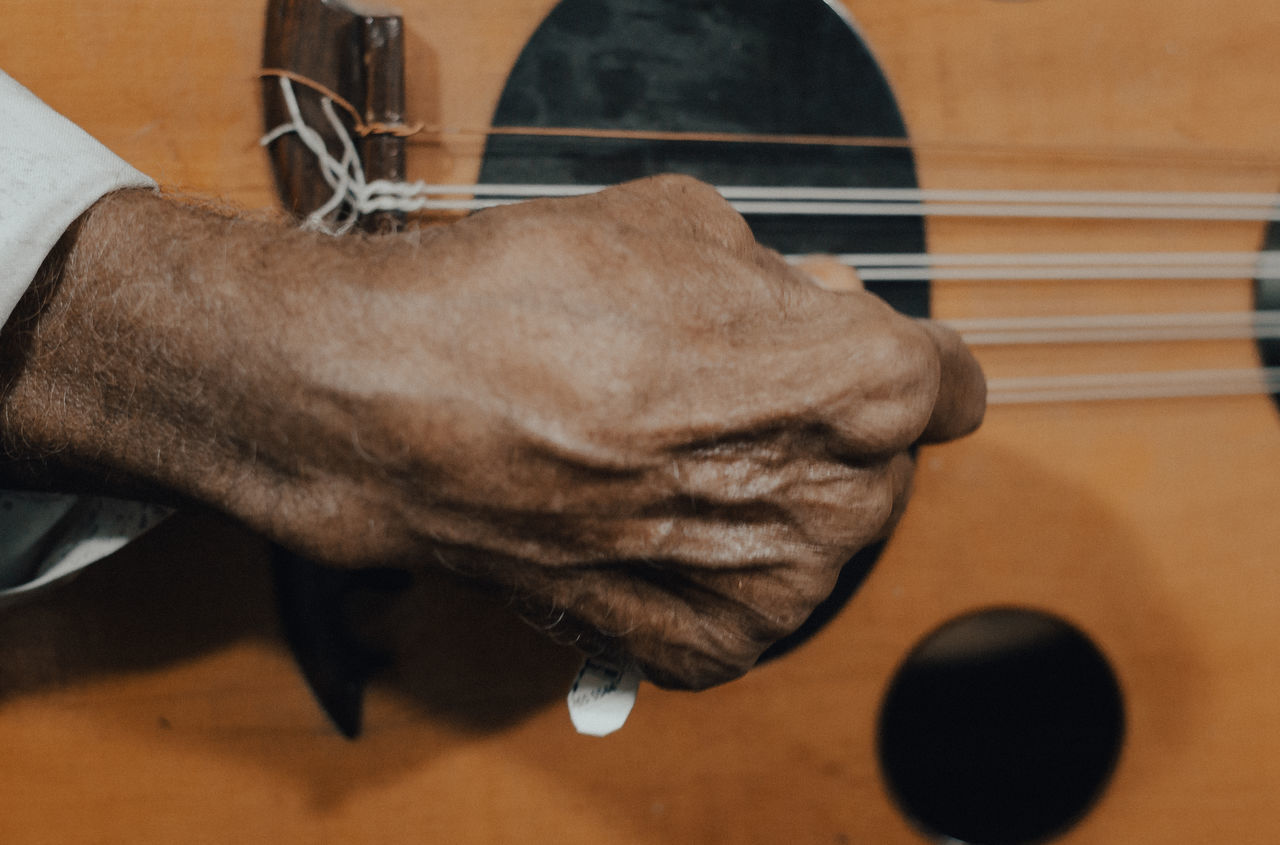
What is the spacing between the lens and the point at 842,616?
65cm

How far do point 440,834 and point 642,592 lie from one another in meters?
0.33

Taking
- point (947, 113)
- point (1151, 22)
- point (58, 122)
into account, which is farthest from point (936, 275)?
point (58, 122)

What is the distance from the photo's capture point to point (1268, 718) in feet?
2.34

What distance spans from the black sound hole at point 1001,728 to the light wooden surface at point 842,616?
20 mm

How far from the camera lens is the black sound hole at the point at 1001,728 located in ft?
2.17

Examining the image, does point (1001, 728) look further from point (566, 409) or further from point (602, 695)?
point (566, 409)

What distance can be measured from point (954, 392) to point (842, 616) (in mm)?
234

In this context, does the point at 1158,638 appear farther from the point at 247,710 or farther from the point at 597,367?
the point at 247,710

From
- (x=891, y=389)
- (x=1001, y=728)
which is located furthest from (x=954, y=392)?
(x=1001, y=728)

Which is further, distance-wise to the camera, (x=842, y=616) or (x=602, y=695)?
(x=842, y=616)

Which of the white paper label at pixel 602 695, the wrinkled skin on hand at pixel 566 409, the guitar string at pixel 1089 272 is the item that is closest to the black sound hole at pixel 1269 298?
the guitar string at pixel 1089 272

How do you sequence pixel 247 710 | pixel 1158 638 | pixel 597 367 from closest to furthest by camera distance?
pixel 597 367 < pixel 247 710 < pixel 1158 638

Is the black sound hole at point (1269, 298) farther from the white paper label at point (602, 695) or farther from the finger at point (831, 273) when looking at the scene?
the white paper label at point (602, 695)

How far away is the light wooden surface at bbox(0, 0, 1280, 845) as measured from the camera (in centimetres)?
56
